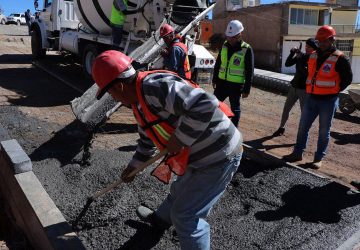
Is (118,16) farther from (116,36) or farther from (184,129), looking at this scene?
(184,129)

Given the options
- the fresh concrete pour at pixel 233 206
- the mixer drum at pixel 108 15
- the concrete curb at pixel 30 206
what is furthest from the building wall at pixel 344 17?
the concrete curb at pixel 30 206

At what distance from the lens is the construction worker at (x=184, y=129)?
2.38 m

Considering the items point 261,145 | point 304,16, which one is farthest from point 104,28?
point 304,16

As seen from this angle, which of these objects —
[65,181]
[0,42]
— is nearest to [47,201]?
[65,181]

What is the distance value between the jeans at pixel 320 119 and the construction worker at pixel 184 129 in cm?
281

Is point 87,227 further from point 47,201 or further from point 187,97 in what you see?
point 187,97

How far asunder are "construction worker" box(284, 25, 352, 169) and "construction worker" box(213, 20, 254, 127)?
853 millimetres

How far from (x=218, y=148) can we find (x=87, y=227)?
1764mm

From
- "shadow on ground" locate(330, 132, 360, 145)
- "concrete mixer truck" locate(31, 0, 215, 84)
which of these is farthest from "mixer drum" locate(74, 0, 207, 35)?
"shadow on ground" locate(330, 132, 360, 145)

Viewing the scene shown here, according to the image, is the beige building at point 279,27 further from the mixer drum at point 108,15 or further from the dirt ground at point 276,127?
the mixer drum at point 108,15

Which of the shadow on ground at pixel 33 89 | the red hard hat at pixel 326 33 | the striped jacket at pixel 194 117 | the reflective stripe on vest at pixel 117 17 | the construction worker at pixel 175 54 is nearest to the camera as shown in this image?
the striped jacket at pixel 194 117

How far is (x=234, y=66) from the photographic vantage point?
18.5 feet

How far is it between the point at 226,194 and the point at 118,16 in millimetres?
5825

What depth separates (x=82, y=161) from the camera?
5.16 metres
